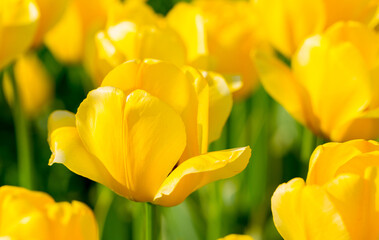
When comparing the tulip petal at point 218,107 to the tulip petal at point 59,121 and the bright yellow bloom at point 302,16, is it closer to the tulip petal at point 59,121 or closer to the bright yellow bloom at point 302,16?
the tulip petal at point 59,121

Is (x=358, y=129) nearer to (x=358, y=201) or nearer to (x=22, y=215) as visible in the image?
(x=358, y=201)

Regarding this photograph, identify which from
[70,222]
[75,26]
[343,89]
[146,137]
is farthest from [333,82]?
[75,26]

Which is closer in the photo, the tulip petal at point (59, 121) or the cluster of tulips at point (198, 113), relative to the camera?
the cluster of tulips at point (198, 113)

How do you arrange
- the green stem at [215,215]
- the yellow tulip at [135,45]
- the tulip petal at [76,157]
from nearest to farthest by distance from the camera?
the tulip petal at [76,157] → the yellow tulip at [135,45] → the green stem at [215,215]

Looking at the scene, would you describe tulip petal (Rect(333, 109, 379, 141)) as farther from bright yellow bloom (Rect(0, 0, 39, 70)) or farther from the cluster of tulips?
bright yellow bloom (Rect(0, 0, 39, 70))

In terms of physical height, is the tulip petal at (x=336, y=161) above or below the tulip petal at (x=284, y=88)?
above

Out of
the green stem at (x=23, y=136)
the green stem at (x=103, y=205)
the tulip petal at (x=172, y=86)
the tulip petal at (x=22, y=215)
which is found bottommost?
the green stem at (x=103, y=205)

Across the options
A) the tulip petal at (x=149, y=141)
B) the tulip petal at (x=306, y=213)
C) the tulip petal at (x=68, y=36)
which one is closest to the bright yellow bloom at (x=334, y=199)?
the tulip petal at (x=306, y=213)

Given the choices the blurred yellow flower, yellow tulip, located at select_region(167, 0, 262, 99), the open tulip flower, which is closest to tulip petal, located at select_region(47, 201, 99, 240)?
the open tulip flower
